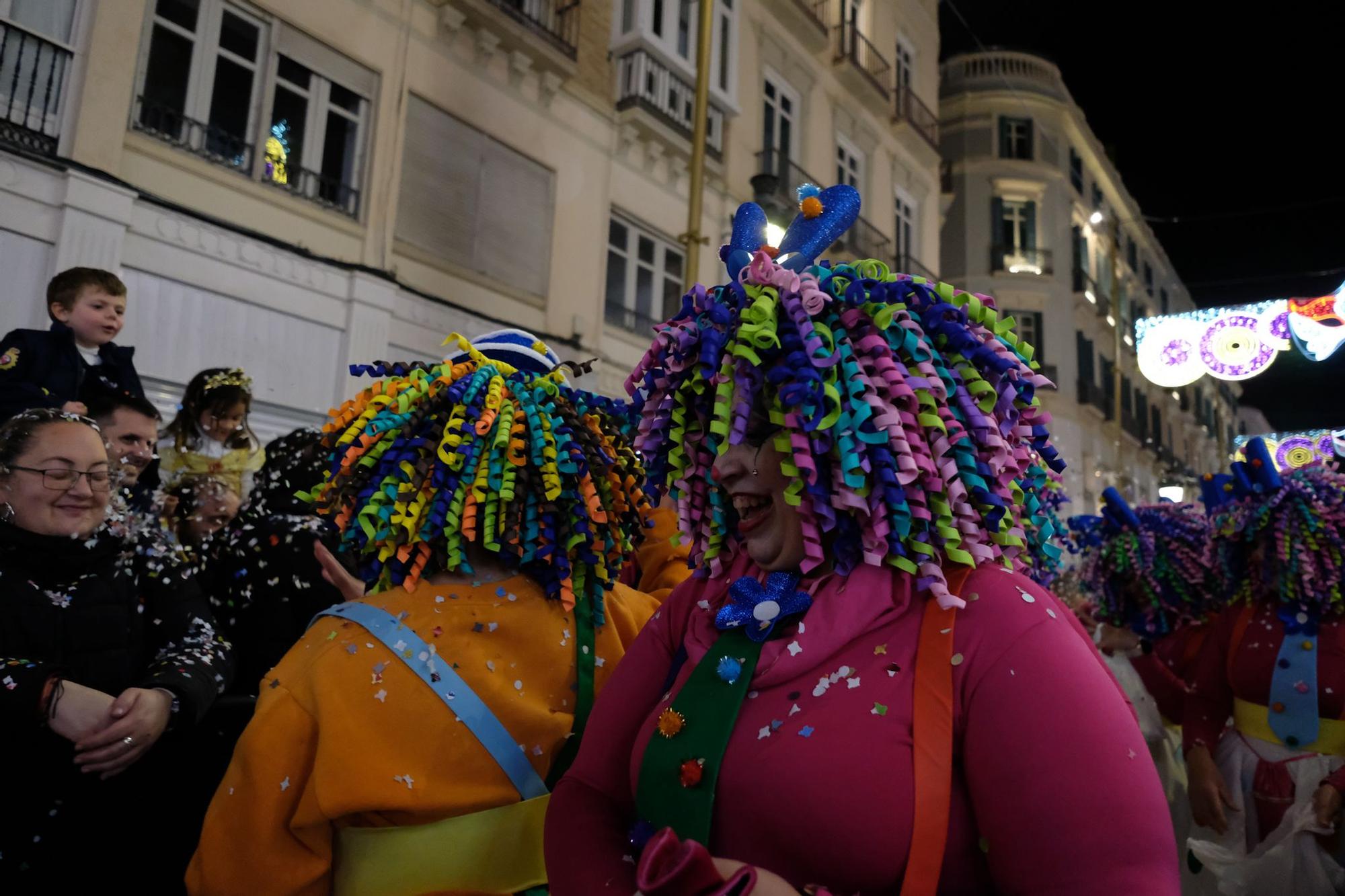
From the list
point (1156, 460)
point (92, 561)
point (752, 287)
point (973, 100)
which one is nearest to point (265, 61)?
point (92, 561)

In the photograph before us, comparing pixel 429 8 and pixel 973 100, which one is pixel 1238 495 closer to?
pixel 429 8

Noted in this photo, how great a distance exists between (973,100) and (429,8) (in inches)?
716

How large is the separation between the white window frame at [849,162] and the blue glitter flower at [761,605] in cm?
1489

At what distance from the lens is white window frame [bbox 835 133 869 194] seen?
15750 millimetres

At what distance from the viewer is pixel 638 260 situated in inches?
468

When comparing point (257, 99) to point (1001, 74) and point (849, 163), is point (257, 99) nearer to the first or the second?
point (849, 163)

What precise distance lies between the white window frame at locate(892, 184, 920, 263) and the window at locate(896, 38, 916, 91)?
7.03ft

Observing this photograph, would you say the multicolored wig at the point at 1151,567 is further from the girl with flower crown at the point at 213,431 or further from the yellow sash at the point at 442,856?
the girl with flower crown at the point at 213,431

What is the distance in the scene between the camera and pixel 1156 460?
29.4m

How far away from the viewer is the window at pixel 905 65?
1791 cm

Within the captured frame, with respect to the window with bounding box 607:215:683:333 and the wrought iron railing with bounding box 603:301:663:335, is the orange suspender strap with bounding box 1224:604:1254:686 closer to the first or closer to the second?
the wrought iron railing with bounding box 603:301:663:335

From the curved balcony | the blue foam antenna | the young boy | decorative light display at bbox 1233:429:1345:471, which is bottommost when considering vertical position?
the blue foam antenna

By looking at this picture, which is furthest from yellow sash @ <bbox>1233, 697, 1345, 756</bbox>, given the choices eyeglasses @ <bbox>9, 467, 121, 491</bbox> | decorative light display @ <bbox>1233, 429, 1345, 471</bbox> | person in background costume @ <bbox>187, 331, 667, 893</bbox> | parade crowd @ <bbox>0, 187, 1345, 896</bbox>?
decorative light display @ <bbox>1233, 429, 1345, 471</bbox>

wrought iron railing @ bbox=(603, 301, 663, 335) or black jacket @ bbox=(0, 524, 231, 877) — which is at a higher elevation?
wrought iron railing @ bbox=(603, 301, 663, 335)
